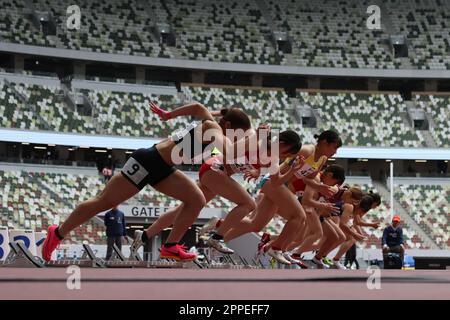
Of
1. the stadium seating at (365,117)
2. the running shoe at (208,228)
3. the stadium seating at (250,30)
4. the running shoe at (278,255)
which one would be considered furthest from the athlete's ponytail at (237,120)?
the stadium seating at (365,117)

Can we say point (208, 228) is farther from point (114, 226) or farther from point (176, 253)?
point (114, 226)

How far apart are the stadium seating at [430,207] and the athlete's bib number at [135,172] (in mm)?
39634

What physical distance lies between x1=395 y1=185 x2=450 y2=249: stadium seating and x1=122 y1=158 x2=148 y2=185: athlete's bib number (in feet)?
130

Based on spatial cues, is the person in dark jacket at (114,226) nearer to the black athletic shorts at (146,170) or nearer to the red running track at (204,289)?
the black athletic shorts at (146,170)

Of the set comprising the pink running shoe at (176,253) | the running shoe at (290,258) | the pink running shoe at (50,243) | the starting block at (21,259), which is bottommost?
the running shoe at (290,258)

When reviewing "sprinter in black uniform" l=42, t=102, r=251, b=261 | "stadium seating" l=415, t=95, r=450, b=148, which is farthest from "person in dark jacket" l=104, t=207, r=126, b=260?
"stadium seating" l=415, t=95, r=450, b=148

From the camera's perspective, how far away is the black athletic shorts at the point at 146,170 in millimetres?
9648

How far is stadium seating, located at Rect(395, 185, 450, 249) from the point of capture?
47969 millimetres

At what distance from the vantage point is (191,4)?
196ft

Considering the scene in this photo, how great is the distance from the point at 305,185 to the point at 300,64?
42984mm

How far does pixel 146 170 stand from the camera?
9664 mm

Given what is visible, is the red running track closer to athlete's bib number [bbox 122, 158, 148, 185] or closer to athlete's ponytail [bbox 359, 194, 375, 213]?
athlete's bib number [bbox 122, 158, 148, 185]

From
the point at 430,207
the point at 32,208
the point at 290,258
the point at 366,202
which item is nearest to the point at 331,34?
the point at 430,207

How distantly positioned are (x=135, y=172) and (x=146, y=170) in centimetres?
12
